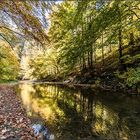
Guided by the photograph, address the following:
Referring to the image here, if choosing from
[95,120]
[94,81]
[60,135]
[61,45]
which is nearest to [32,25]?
[60,135]

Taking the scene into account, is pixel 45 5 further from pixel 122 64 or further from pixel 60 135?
pixel 122 64

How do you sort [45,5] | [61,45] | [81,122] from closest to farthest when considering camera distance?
[45,5] < [81,122] < [61,45]

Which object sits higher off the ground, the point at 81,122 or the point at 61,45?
the point at 61,45

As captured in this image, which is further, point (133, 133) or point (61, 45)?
point (61, 45)

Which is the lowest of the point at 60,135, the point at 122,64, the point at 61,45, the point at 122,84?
the point at 60,135

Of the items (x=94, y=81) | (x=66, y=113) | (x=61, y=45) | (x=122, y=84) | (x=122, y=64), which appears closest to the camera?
(x=66, y=113)

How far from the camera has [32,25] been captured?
5590 millimetres

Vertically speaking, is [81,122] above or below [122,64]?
below

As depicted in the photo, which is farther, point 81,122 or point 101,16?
point 101,16

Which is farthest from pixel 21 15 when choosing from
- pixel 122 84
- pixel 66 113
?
pixel 122 84

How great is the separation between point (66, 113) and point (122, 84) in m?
11.9

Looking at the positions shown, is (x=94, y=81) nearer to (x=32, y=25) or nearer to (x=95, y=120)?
(x=95, y=120)

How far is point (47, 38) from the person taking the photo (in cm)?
584

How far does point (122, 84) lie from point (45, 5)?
17964 mm
